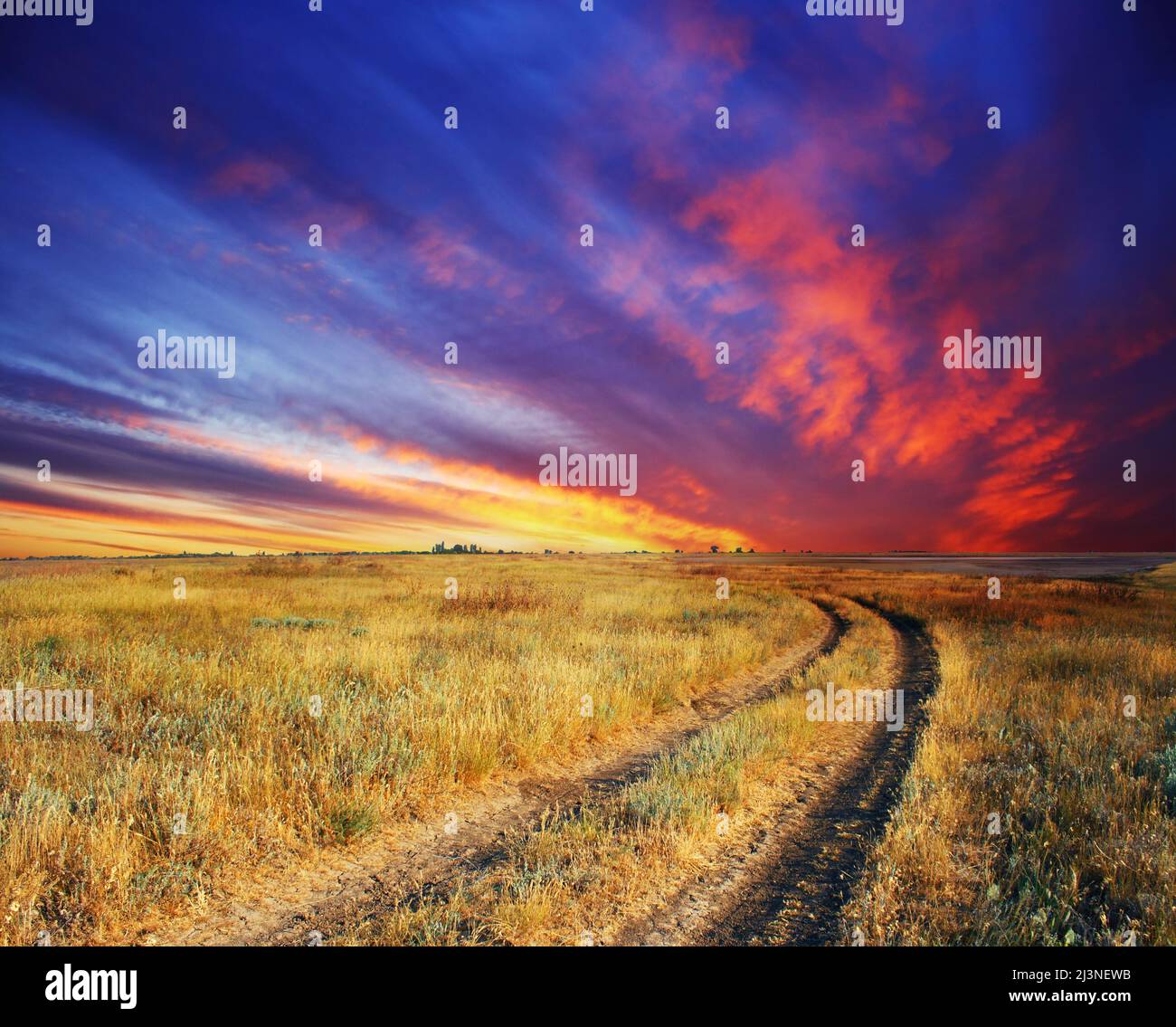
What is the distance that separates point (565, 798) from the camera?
6.97 metres

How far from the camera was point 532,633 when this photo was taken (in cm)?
1562

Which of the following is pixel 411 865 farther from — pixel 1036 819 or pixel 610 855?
pixel 1036 819

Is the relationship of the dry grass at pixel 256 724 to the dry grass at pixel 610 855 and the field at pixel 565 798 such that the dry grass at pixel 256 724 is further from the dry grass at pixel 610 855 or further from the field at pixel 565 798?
the dry grass at pixel 610 855

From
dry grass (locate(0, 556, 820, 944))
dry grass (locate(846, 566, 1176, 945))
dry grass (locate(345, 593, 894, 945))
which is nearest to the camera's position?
dry grass (locate(345, 593, 894, 945))

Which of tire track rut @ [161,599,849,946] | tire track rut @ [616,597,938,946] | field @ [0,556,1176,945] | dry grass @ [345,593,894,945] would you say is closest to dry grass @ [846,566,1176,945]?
field @ [0,556,1176,945]

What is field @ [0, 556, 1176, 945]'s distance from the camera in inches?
169

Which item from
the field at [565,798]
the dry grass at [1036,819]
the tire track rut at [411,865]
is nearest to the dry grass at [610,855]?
the field at [565,798]

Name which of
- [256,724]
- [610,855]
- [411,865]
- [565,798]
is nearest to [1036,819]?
[610,855]

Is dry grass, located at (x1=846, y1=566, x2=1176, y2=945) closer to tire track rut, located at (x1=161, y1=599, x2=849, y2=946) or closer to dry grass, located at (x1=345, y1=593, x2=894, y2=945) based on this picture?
dry grass, located at (x1=345, y1=593, x2=894, y2=945)

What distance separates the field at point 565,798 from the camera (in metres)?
4.30

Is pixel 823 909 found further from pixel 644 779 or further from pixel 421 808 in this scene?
pixel 421 808
